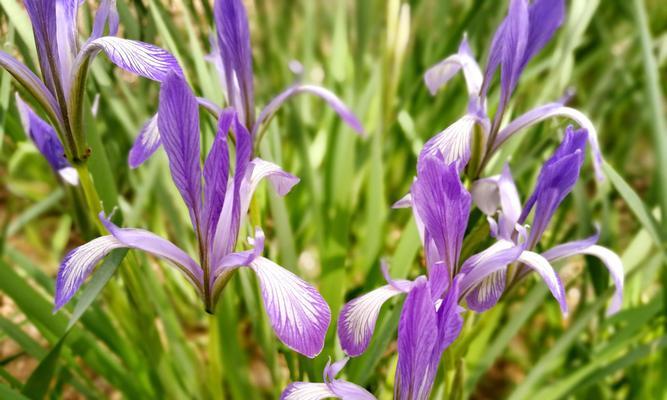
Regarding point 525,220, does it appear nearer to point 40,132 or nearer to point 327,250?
point 327,250

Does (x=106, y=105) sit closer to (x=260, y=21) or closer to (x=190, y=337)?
(x=190, y=337)

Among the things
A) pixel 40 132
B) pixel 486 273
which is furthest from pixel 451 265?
pixel 40 132

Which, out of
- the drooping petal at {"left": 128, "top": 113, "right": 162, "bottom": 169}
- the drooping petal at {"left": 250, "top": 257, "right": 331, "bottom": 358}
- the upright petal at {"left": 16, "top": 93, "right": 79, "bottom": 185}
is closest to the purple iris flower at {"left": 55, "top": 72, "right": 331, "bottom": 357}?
the drooping petal at {"left": 250, "top": 257, "right": 331, "bottom": 358}

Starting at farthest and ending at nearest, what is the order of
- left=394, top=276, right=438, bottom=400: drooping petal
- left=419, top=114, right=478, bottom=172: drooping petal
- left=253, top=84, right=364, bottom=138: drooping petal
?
left=253, top=84, right=364, bottom=138: drooping petal
left=419, top=114, right=478, bottom=172: drooping petal
left=394, top=276, right=438, bottom=400: drooping petal

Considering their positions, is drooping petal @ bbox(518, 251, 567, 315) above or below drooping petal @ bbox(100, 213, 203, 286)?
below

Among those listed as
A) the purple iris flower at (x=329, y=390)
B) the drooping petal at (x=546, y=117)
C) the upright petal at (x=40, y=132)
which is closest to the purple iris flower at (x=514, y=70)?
the drooping petal at (x=546, y=117)

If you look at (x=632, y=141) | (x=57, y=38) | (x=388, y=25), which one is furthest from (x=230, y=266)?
(x=632, y=141)

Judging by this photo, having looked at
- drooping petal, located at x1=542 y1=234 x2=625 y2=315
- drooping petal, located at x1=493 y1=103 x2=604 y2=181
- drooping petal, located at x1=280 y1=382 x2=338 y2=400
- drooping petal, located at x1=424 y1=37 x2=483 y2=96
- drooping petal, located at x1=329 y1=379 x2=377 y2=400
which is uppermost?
drooping petal, located at x1=424 y1=37 x2=483 y2=96

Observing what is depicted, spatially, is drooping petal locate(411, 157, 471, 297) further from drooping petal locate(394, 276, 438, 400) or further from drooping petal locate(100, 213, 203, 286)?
drooping petal locate(100, 213, 203, 286)
